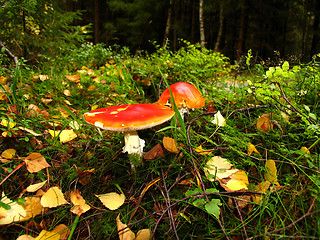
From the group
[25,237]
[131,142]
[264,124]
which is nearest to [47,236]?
[25,237]

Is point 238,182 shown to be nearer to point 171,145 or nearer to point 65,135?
point 171,145

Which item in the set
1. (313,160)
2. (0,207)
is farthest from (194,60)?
(0,207)

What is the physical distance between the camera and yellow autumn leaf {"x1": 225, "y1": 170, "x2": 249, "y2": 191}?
3.52ft

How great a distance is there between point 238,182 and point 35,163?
139 cm

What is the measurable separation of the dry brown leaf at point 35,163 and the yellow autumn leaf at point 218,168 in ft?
3.72

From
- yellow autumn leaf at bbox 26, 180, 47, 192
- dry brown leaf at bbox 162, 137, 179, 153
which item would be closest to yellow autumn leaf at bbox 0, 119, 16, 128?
yellow autumn leaf at bbox 26, 180, 47, 192

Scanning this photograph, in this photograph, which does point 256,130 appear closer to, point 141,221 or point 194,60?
point 141,221

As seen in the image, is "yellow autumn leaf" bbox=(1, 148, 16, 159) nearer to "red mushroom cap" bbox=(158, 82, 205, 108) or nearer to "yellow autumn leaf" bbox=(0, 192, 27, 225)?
"yellow autumn leaf" bbox=(0, 192, 27, 225)

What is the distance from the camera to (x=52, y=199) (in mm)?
1086

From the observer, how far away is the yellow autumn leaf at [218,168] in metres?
1.14

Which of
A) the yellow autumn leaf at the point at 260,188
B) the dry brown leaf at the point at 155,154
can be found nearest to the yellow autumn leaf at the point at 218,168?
the yellow autumn leaf at the point at 260,188

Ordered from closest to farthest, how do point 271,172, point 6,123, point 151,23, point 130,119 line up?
point 130,119 → point 271,172 → point 6,123 → point 151,23

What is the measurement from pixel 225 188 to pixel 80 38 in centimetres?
396

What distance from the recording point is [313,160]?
1119mm
